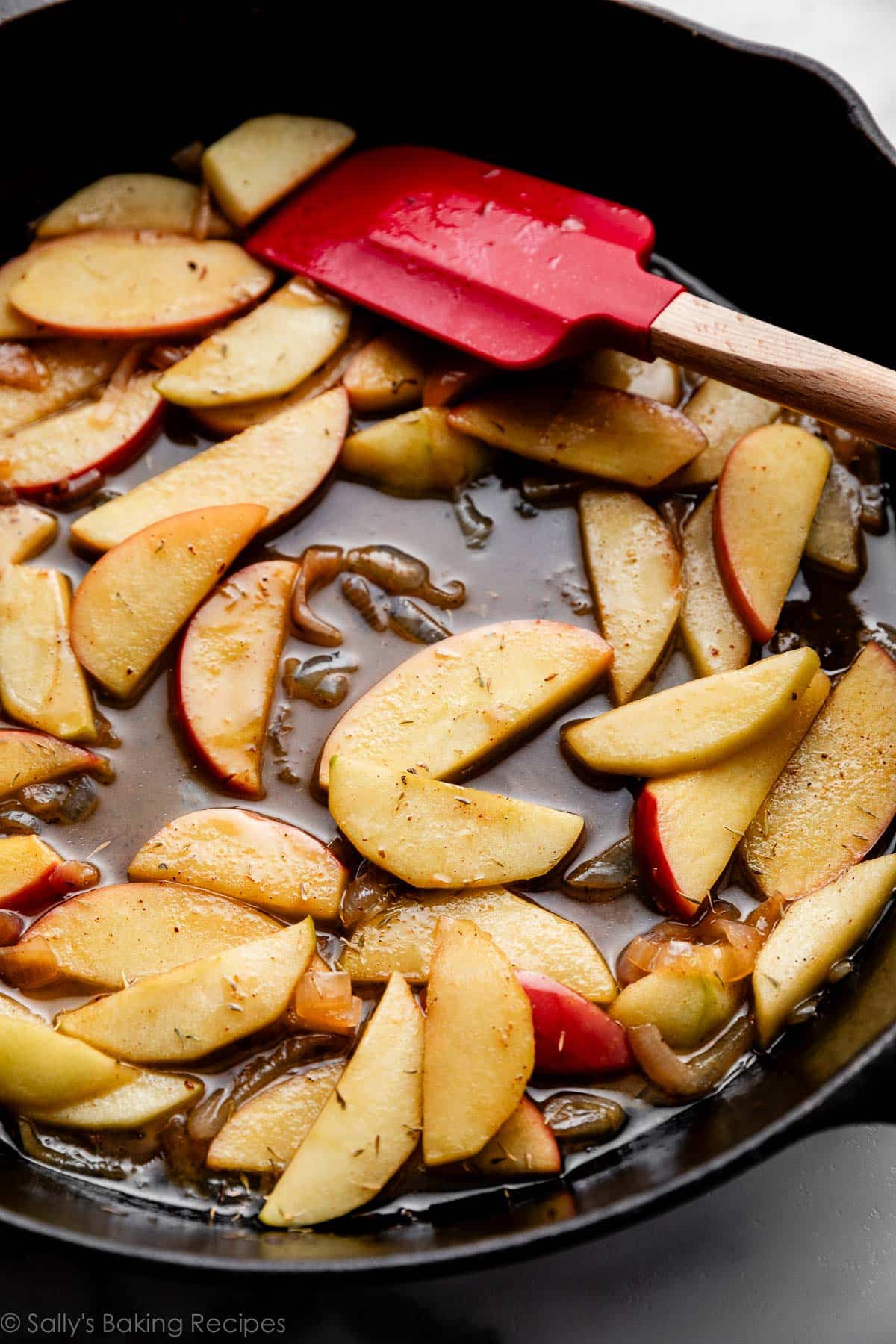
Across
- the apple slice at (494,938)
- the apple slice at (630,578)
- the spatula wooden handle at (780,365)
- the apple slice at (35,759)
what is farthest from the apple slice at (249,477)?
the apple slice at (494,938)

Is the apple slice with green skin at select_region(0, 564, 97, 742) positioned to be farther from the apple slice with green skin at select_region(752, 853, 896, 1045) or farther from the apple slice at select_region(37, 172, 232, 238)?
the apple slice with green skin at select_region(752, 853, 896, 1045)

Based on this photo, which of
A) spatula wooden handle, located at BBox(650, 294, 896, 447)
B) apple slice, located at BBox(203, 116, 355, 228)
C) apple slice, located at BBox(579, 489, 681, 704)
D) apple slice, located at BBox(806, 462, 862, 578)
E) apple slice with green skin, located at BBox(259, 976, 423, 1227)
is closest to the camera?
apple slice with green skin, located at BBox(259, 976, 423, 1227)

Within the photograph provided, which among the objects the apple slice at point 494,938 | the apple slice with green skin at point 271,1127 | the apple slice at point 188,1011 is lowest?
the apple slice with green skin at point 271,1127

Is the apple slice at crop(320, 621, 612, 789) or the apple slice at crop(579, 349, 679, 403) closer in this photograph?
the apple slice at crop(320, 621, 612, 789)

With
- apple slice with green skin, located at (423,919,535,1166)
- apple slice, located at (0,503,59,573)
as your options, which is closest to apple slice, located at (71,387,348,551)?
apple slice, located at (0,503,59,573)

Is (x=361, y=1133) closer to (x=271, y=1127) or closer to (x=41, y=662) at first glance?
(x=271, y=1127)

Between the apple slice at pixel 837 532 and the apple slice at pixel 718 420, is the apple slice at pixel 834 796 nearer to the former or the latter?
the apple slice at pixel 837 532
